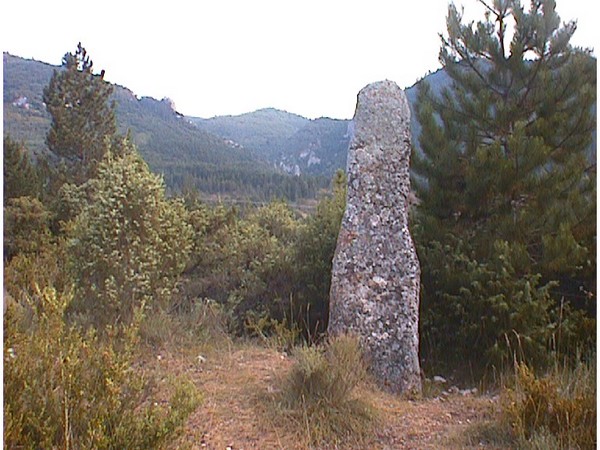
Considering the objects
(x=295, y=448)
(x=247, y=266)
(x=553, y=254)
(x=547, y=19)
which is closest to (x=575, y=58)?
(x=547, y=19)

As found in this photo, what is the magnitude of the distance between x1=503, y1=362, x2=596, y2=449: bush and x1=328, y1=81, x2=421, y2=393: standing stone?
140 centimetres

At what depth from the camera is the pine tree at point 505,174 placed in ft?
18.9

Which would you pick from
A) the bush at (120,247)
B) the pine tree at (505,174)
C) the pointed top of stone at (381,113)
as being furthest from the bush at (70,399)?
the pine tree at (505,174)

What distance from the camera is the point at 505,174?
6031 mm

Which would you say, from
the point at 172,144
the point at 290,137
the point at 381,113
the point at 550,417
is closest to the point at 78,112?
the point at 381,113

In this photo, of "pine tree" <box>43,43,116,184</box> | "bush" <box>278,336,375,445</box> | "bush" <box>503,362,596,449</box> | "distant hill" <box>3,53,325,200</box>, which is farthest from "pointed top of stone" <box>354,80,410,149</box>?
"distant hill" <box>3,53,325,200</box>

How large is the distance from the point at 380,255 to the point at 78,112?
1633cm

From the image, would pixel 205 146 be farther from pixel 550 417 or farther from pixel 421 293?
pixel 550 417

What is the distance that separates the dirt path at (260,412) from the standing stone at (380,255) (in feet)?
1.41

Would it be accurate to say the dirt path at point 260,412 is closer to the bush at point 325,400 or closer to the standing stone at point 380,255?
the bush at point 325,400

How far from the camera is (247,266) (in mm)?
8125

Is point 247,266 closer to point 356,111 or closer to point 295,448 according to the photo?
point 356,111

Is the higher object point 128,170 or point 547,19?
point 547,19

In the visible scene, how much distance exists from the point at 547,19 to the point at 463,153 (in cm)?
174
